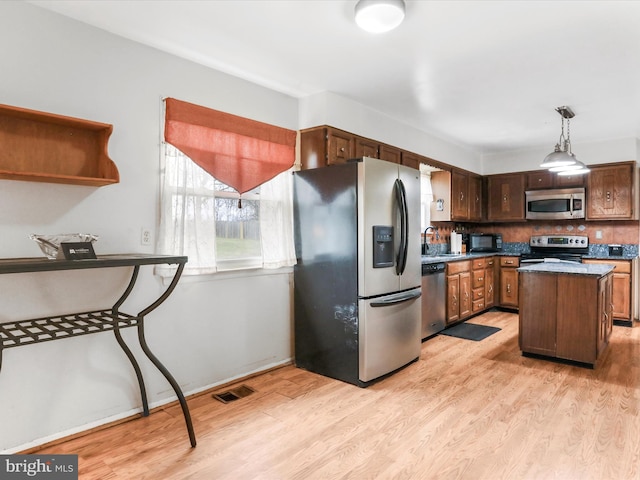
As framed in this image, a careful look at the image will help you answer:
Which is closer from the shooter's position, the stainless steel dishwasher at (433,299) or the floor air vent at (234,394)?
the floor air vent at (234,394)

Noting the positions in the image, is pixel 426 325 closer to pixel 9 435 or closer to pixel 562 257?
pixel 562 257

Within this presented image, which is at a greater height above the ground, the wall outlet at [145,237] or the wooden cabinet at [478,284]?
the wall outlet at [145,237]

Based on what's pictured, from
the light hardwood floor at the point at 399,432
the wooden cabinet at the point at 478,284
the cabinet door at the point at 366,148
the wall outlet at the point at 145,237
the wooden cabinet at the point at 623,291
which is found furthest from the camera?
the wooden cabinet at the point at 478,284

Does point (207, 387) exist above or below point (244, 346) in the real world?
below

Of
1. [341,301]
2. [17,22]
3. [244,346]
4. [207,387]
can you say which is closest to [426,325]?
[341,301]

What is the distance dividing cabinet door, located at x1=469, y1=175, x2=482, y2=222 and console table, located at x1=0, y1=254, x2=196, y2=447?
4933 millimetres

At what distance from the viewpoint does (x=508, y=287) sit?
19.1 feet

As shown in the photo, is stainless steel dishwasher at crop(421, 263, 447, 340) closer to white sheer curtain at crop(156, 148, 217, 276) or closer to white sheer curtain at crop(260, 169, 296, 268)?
white sheer curtain at crop(260, 169, 296, 268)

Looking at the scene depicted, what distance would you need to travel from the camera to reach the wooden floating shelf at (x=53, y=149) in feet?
6.77

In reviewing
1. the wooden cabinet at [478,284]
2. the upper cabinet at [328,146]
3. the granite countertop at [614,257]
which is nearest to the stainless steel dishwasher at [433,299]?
the wooden cabinet at [478,284]

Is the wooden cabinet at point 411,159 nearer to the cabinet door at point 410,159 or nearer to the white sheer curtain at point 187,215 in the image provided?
the cabinet door at point 410,159

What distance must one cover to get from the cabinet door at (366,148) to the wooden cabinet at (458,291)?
5.52ft

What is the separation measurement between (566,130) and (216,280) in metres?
4.66

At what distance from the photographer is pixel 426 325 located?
4.33 metres
